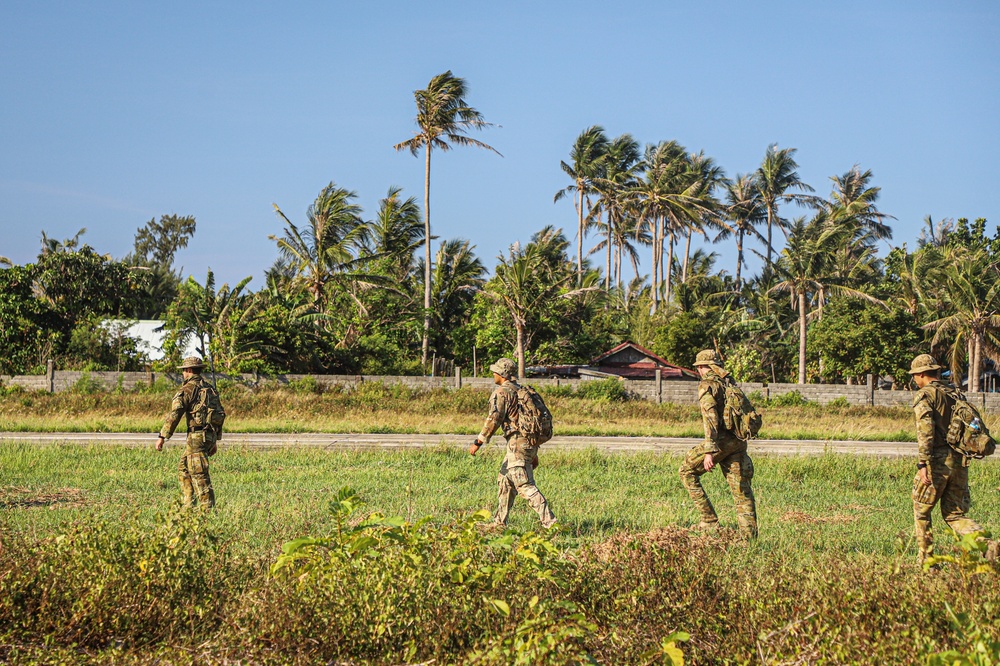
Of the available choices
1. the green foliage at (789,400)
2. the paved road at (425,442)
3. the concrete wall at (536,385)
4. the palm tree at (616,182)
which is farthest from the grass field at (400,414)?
the palm tree at (616,182)

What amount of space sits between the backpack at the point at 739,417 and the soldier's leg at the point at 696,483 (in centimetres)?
40

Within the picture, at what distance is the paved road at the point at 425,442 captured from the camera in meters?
17.6

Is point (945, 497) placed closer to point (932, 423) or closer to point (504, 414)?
point (932, 423)

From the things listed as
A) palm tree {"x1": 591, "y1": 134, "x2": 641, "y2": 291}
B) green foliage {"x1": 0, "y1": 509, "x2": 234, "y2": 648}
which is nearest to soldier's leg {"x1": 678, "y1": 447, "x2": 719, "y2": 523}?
green foliage {"x1": 0, "y1": 509, "x2": 234, "y2": 648}

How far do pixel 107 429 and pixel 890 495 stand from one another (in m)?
17.1

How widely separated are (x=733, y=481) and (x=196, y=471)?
546cm

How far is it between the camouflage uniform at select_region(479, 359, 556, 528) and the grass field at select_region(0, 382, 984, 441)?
13.7m

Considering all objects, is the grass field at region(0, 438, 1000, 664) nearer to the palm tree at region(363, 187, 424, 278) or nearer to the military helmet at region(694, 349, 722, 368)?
the military helmet at region(694, 349, 722, 368)

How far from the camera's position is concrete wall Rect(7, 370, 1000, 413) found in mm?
28875

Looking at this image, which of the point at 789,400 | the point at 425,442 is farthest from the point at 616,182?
the point at 425,442

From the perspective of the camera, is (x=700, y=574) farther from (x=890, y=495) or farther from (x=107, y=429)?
(x=107, y=429)

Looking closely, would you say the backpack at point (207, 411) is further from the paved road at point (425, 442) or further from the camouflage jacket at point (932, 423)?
the paved road at point (425, 442)

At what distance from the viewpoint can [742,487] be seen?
847 centimetres

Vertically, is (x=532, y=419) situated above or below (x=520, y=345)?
below
